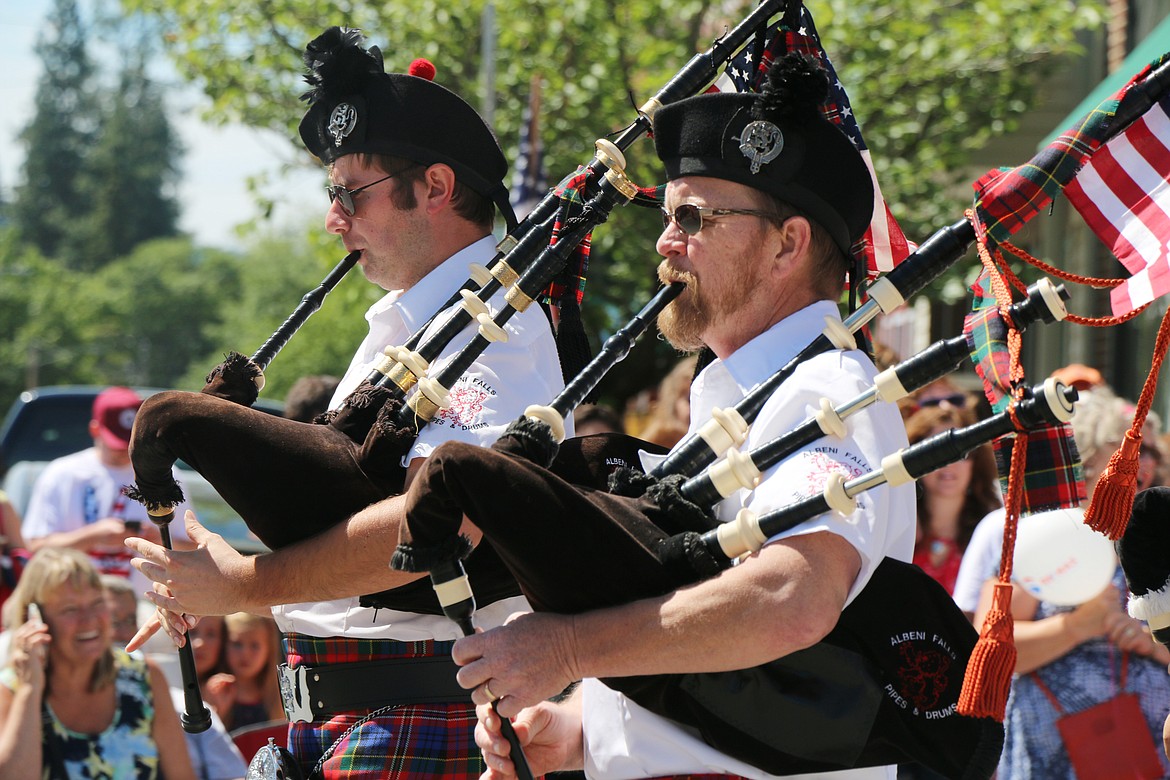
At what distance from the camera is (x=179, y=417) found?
92.6 inches

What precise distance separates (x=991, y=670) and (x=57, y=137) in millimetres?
70607

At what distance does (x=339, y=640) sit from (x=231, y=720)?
3.00 meters

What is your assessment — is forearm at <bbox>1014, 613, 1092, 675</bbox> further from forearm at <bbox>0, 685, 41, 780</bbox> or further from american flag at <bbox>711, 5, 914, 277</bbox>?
forearm at <bbox>0, 685, 41, 780</bbox>

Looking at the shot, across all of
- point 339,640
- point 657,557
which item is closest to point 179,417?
point 339,640

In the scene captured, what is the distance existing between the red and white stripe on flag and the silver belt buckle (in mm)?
1558

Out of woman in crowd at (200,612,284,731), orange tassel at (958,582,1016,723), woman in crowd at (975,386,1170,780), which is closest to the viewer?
orange tassel at (958,582,1016,723)

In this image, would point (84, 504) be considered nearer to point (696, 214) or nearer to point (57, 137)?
point (696, 214)

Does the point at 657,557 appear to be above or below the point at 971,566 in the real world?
above

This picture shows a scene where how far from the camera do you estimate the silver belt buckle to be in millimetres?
2586

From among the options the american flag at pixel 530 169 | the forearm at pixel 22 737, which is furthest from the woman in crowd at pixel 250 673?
the american flag at pixel 530 169

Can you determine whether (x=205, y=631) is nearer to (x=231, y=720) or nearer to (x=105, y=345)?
(x=231, y=720)

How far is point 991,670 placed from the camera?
1729mm

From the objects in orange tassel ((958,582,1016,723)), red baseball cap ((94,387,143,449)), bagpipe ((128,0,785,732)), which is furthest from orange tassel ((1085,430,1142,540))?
red baseball cap ((94,387,143,449))

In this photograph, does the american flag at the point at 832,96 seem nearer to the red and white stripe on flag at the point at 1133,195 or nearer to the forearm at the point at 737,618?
the red and white stripe on flag at the point at 1133,195
